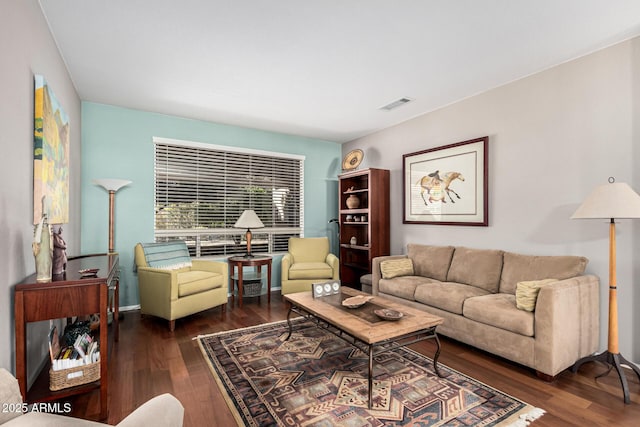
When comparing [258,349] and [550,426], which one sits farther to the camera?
[258,349]

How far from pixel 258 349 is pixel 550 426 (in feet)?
6.97

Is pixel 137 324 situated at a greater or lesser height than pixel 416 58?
lesser

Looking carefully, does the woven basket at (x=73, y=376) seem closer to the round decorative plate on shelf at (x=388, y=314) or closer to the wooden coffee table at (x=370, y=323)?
the wooden coffee table at (x=370, y=323)

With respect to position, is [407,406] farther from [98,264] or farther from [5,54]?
[5,54]

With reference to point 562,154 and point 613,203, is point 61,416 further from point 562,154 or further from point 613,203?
point 562,154

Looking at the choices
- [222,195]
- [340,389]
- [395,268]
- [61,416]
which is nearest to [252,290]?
[222,195]

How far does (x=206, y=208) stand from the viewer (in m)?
4.64

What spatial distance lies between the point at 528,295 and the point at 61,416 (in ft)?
9.28

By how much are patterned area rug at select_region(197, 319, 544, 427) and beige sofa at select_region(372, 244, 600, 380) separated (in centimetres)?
48

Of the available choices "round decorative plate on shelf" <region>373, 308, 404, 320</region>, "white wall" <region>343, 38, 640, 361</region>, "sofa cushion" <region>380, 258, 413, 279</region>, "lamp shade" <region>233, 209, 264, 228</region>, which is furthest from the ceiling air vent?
"round decorative plate on shelf" <region>373, 308, 404, 320</region>

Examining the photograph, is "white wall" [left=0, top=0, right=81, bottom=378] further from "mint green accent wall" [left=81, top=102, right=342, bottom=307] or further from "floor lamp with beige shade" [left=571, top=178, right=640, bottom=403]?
"floor lamp with beige shade" [left=571, top=178, right=640, bottom=403]

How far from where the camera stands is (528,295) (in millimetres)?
2432

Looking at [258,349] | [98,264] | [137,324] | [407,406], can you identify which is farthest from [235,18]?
[137,324]

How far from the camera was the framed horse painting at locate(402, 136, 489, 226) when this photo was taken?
365cm
